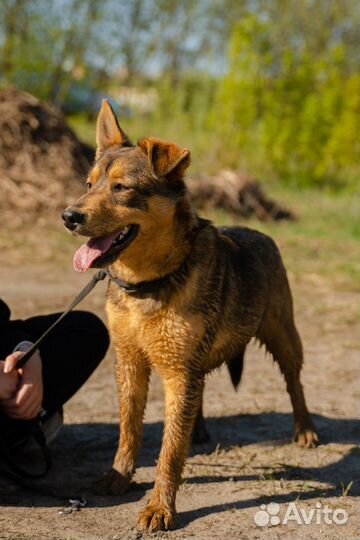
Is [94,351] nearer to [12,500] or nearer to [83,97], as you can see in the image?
[12,500]

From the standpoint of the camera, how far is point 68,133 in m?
13.7

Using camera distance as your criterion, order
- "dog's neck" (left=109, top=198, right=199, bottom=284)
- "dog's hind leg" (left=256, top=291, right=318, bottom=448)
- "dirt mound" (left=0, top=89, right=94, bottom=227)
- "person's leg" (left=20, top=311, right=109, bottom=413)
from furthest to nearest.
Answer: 1. "dirt mound" (left=0, top=89, right=94, bottom=227)
2. "dog's hind leg" (left=256, top=291, right=318, bottom=448)
3. "person's leg" (left=20, top=311, right=109, bottom=413)
4. "dog's neck" (left=109, top=198, right=199, bottom=284)

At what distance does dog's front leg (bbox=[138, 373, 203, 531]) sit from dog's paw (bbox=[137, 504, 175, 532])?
0.01 meters

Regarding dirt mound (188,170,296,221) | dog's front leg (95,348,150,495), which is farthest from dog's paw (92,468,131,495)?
dirt mound (188,170,296,221)

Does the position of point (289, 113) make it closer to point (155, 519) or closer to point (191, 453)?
point (191, 453)

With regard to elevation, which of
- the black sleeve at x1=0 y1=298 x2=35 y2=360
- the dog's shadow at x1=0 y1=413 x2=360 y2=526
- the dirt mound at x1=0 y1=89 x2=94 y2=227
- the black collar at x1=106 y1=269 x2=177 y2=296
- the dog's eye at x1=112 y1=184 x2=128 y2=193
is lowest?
the dirt mound at x1=0 y1=89 x2=94 y2=227

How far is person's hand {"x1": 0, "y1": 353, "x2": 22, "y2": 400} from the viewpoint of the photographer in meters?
4.10

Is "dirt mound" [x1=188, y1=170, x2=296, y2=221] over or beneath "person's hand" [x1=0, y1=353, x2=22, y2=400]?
beneath

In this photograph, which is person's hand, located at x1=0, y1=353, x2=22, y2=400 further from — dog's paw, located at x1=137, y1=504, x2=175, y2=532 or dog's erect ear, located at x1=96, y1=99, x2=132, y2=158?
dog's erect ear, located at x1=96, y1=99, x2=132, y2=158

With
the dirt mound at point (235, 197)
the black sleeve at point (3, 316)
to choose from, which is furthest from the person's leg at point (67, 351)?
the dirt mound at point (235, 197)

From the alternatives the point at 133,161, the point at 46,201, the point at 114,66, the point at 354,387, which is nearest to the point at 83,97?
the point at 114,66

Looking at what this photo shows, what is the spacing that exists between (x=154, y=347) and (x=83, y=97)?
785 inches

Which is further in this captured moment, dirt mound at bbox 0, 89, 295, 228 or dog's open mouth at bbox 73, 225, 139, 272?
dirt mound at bbox 0, 89, 295, 228

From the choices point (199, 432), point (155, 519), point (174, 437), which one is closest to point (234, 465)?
point (199, 432)
